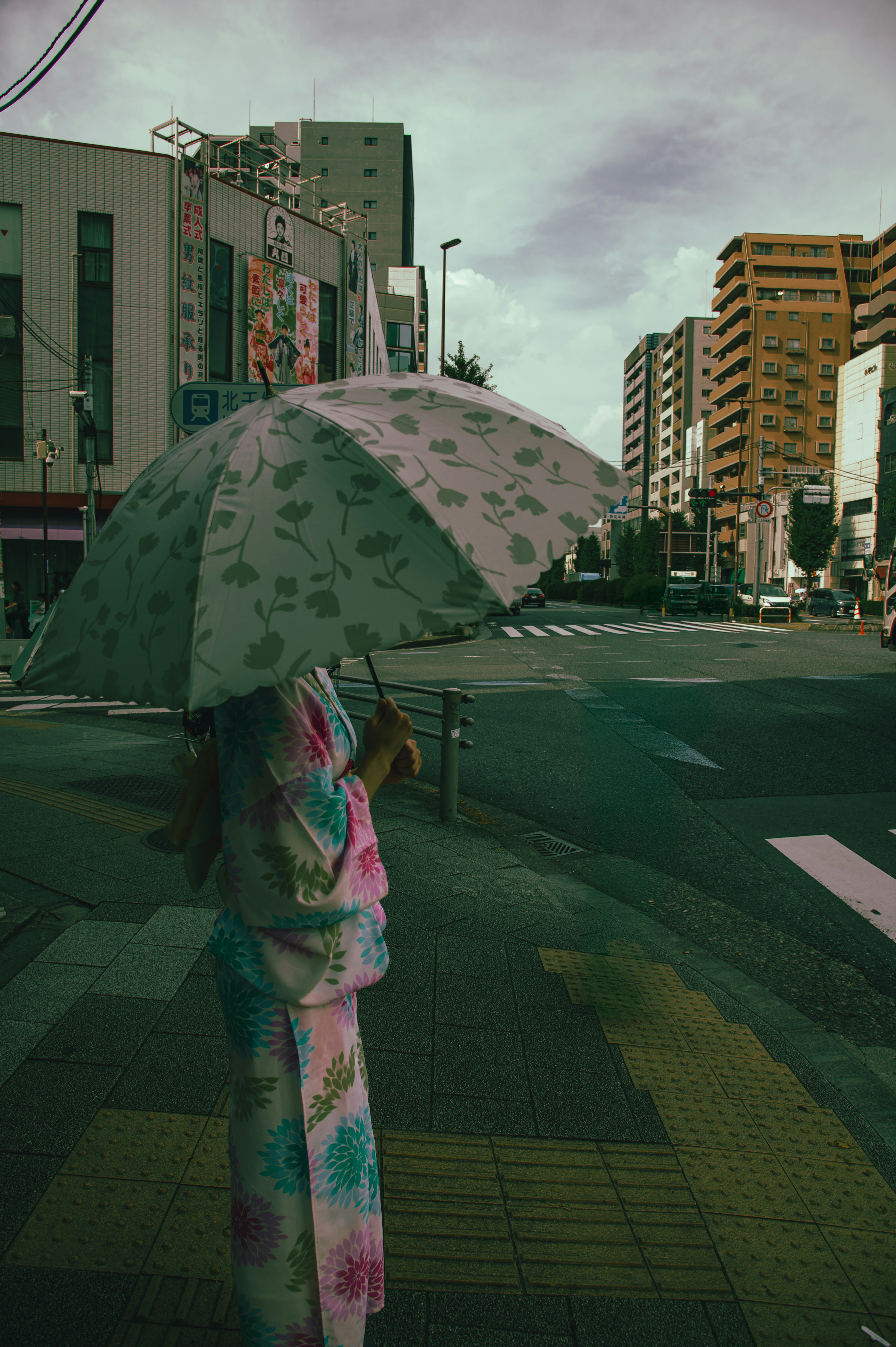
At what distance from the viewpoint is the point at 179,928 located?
4.05 metres

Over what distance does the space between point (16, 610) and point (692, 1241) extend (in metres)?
24.0

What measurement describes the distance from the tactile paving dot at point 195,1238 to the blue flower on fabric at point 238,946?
3.16 ft

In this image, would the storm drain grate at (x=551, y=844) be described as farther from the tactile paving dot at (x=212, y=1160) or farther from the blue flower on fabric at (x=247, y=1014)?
the blue flower on fabric at (x=247, y=1014)

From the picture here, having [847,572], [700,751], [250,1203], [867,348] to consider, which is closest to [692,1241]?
[250,1203]

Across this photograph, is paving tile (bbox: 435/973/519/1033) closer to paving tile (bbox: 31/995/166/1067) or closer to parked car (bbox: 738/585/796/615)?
paving tile (bbox: 31/995/166/1067)

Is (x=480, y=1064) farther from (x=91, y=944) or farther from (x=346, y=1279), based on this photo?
(x=91, y=944)

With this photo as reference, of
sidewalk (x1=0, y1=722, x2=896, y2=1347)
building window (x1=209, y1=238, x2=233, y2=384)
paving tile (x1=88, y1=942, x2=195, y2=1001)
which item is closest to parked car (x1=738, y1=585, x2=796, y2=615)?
building window (x1=209, y1=238, x2=233, y2=384)

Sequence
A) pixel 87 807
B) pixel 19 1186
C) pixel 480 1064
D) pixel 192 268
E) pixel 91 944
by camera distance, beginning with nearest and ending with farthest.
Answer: pixel 19 1186
pixel 480 1064
pixel 91 944
pixel 87 807
pixel 192 268

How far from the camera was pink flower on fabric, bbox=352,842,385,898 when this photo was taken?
1660 millimetres

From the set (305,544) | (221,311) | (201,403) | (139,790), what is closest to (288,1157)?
(305,544)

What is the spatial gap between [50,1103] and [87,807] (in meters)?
3.95

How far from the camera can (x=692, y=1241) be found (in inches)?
87.7

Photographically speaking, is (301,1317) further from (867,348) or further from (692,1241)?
(867,348)

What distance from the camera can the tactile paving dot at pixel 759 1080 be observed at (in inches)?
115
